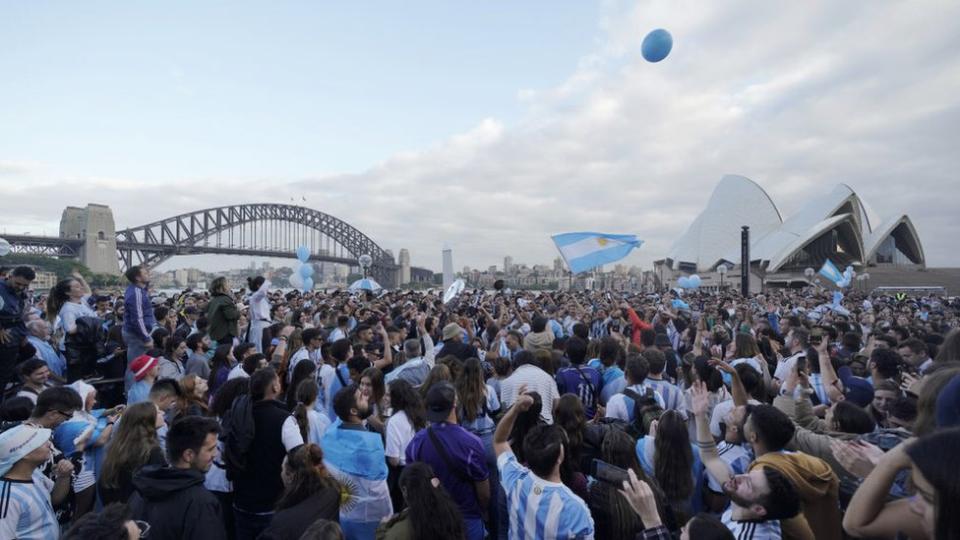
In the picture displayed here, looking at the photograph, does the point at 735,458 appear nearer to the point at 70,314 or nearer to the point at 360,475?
the point at 360,475

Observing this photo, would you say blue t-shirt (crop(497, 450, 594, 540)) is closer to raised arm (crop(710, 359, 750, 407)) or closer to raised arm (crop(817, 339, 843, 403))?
raised arm (crop(710, 359, 750, 407))

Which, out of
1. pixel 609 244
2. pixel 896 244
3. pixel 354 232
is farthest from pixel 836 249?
pixel 354 232

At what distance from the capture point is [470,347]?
651cm

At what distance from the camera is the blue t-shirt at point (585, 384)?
516cm

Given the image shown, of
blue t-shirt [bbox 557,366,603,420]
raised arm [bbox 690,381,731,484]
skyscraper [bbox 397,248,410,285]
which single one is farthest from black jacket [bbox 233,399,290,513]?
skyscraper [bbox 397,248,410,285]

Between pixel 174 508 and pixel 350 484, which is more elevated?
pixel 174 508

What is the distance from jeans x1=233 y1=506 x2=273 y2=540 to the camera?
3568 millimetres

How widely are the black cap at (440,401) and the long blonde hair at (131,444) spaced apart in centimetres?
179

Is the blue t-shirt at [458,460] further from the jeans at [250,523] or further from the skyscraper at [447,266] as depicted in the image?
the skyscraper at [447,266]

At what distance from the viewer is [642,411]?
4137 mm

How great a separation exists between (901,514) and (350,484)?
291 cm

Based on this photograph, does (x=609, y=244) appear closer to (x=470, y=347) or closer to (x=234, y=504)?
(x=470, y=347)

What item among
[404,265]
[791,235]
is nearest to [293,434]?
[791,235]

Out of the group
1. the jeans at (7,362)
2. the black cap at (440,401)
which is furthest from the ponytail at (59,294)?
the black cap at (440,401)
